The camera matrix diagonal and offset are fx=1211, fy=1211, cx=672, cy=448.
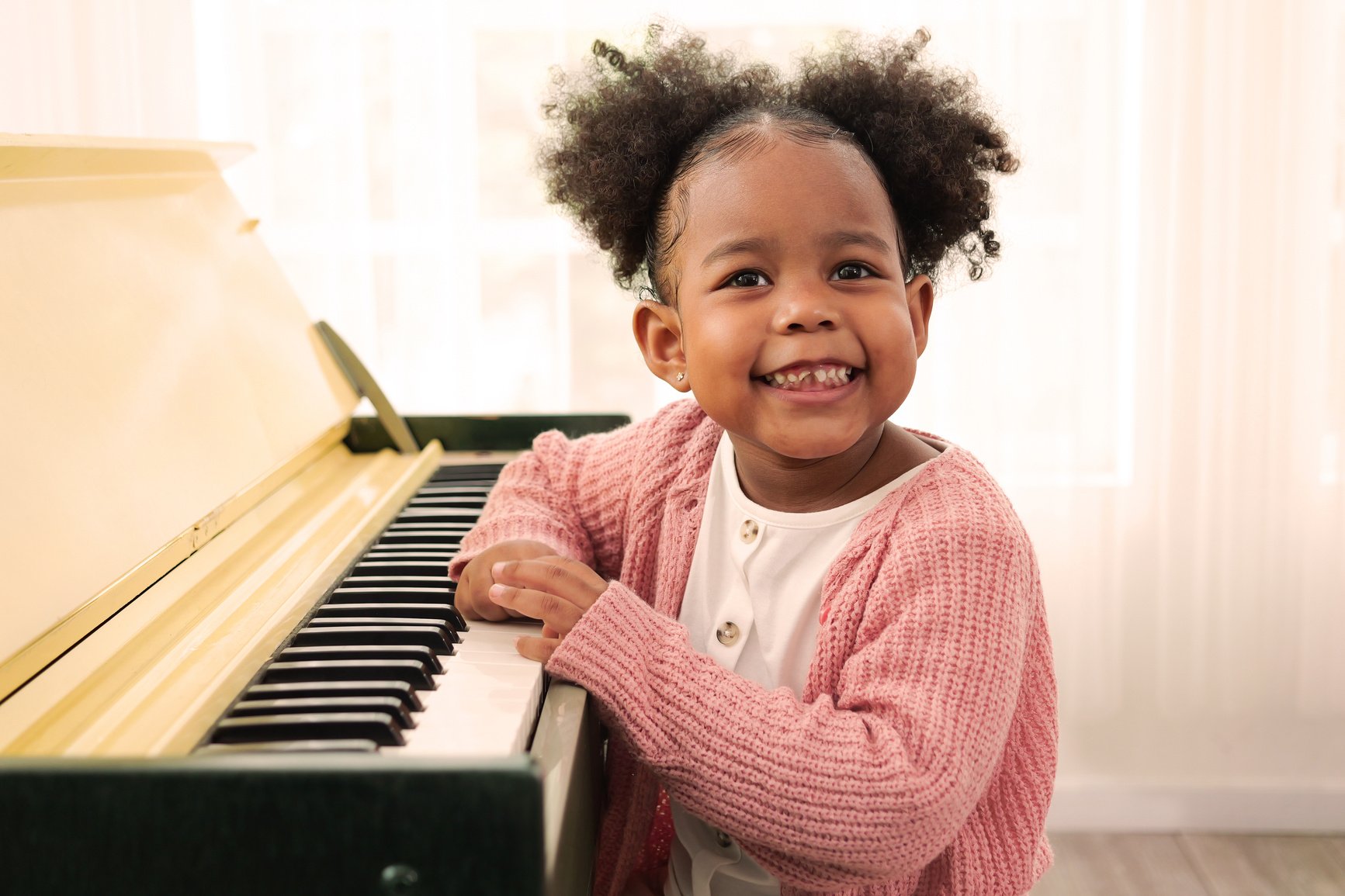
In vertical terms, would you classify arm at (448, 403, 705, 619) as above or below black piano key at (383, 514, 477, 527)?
above

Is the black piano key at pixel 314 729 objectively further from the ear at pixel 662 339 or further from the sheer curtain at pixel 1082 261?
the sheer curtain at pixel 1082 261

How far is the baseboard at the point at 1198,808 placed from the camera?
8.18 feet

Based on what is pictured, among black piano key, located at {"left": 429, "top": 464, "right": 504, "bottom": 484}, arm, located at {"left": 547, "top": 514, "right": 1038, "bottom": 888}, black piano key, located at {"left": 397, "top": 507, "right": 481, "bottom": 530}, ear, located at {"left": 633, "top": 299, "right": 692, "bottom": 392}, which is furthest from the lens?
black piano key, located at {"left": 429, "top": 464, "right": 504, "bottom": 484}

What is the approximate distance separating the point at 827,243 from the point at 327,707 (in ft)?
1.85

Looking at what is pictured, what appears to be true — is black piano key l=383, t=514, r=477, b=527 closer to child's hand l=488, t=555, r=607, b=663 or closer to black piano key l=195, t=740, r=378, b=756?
child's hand l=488, t=555, r=607, b=663

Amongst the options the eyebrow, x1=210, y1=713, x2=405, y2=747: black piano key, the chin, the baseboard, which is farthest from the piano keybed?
the baseboard

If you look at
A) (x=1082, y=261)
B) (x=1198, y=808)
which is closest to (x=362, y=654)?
(x=1082, y=261)

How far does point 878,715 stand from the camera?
0.93m

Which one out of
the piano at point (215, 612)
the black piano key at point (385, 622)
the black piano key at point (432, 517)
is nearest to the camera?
the piano at point (215, 612)

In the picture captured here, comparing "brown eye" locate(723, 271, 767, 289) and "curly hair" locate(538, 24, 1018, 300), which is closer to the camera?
"brown eye" locate(723, 271, 767, 289)

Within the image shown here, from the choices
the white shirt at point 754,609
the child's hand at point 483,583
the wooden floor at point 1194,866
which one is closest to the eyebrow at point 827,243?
the white shirt at point 754,609

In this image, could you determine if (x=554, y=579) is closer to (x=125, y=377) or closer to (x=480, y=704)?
(x=480, y=704)

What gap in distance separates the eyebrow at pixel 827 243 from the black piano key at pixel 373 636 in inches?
16.2

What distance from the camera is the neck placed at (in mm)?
1158
